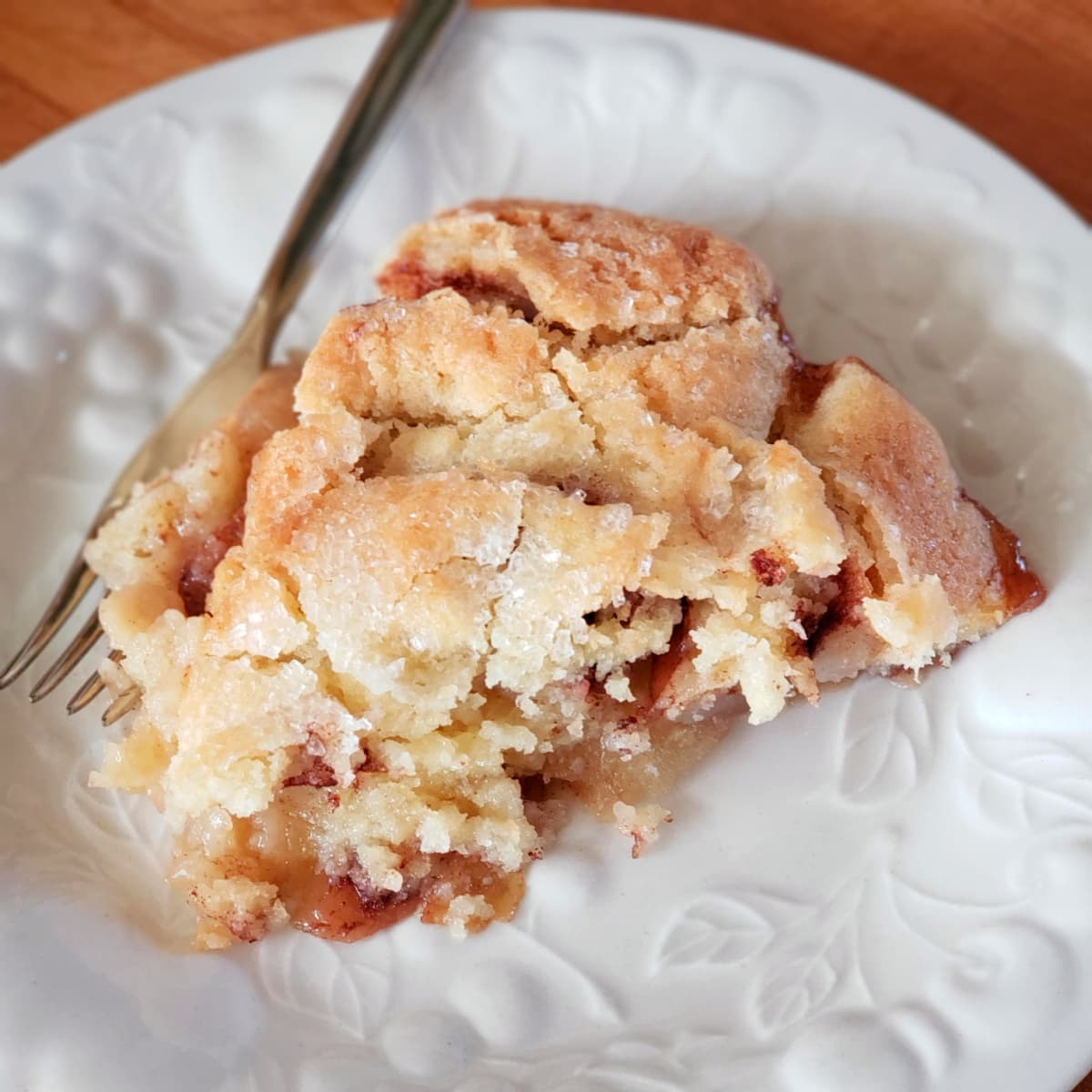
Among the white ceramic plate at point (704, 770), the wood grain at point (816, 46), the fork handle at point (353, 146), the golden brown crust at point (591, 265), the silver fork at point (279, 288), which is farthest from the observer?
the wood grain at point (816, 46)

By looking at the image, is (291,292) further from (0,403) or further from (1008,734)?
(1008,734)

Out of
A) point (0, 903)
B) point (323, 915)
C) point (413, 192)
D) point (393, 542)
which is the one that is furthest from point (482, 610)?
point (413, 192)

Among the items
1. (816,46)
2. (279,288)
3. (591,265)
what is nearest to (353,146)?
(279,288)

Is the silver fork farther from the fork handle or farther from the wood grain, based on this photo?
the wood grain

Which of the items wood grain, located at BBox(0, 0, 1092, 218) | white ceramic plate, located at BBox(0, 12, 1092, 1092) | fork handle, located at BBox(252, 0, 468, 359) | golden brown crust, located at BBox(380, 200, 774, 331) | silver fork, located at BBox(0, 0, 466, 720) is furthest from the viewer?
wood grain, located at BBox(0, 0, 1092, 218)

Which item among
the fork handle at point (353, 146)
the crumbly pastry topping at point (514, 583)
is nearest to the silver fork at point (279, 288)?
the fork handle at point (353, 146)

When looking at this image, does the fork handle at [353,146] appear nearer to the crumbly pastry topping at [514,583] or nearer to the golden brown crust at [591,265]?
the golden brown crust at [591,265]

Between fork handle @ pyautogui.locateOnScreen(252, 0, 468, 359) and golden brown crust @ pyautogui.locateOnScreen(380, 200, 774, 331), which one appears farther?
fork handle @ pyautogui.locateOnScreen(252, 0, 468, 359)

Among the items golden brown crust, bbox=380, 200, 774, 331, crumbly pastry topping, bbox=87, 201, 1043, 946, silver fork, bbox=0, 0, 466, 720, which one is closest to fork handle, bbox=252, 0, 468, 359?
silver fork, bbox=0, 0, 466, 720
